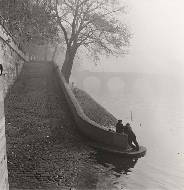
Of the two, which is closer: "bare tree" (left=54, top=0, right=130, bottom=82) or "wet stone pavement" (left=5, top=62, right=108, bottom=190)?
"wet stone pavement" (left=5, top=62, right=108, bottom=190)

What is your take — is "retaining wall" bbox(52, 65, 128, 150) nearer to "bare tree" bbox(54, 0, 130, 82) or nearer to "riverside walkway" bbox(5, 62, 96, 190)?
"riverside walkway" bbox(5, 62, 96, 190)

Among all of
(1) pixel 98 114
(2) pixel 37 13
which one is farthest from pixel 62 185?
(2) pixel 37 13

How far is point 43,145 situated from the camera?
14.7 meters

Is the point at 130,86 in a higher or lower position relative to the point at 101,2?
lower

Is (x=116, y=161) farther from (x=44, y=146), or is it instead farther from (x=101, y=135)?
(x=44, y=146)

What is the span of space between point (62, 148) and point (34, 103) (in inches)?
297

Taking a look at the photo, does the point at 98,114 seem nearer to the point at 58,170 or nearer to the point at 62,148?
the point at 62,148

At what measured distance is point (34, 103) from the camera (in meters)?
21.8

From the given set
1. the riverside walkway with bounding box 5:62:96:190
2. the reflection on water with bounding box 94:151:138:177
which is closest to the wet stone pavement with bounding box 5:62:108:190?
the riverside walkway with bounding box 5:62:96:190

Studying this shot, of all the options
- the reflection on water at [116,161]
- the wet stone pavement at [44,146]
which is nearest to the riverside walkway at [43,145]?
the wet stone pavement at [44,146]

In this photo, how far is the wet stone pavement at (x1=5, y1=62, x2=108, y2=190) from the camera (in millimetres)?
11570

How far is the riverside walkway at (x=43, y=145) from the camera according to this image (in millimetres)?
11586

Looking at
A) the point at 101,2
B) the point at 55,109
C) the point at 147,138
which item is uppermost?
the point at 101,2

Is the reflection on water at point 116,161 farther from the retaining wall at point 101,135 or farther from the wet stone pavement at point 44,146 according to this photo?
the retaining wall at point 101,135
